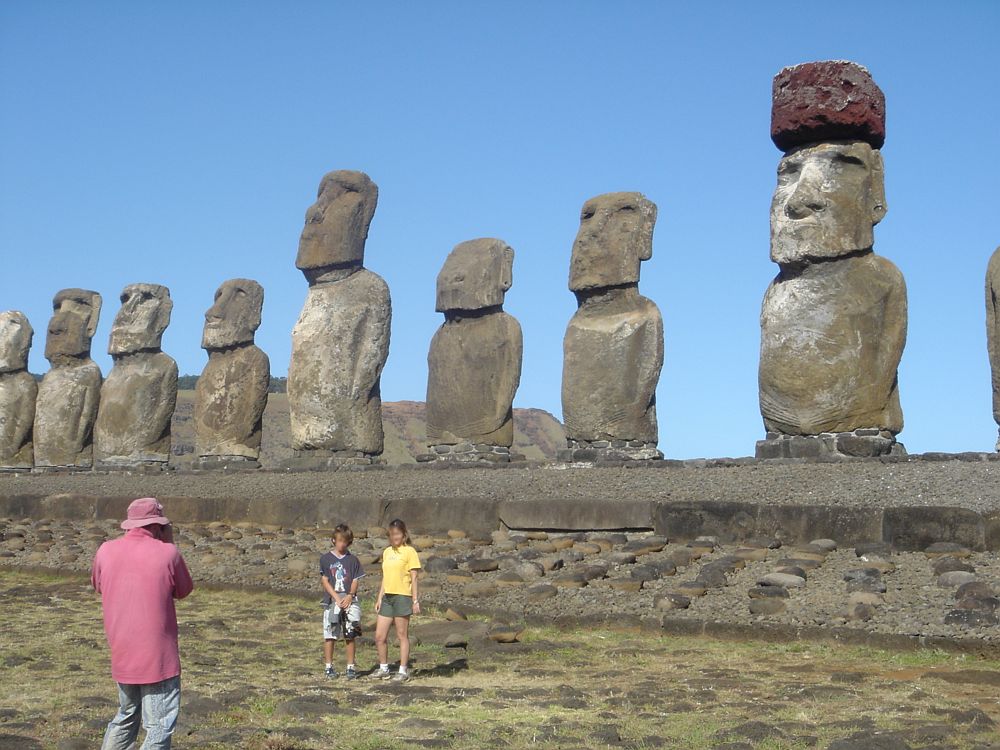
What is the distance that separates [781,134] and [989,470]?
4342 millimetres

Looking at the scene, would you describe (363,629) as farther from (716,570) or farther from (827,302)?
(827,302)

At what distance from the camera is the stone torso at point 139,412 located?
21.4m

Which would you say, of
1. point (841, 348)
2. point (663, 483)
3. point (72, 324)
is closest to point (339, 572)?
point (663, 483)

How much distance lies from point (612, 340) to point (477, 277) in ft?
8.33

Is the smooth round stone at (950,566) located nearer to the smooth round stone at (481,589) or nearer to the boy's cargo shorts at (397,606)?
the smooth round stone at (481,589)

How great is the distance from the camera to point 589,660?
8.41 meters

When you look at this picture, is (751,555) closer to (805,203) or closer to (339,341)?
(805,203)

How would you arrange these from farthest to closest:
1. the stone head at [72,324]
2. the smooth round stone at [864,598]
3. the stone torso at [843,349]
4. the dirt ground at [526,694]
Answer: the stone head at [72,324] < the stone torso at [843,349] < the smooth round stone at [864,598] < the dirt ground at [526,694]

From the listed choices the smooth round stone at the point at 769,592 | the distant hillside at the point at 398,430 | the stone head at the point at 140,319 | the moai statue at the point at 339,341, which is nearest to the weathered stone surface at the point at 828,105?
the smooth round stone at the point at 769,592

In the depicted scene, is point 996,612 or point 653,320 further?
point 653,320

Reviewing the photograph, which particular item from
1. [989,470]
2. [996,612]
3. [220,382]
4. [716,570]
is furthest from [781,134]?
[220,382]

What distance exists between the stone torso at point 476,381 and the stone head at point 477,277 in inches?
9.9

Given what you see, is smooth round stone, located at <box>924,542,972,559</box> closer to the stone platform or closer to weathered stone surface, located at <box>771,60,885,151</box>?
the stone platform

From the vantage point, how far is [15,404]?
23.8m
